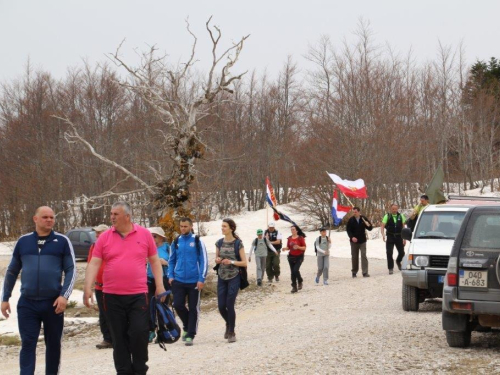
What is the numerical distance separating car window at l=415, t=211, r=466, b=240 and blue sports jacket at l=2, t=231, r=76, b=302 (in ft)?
27.3

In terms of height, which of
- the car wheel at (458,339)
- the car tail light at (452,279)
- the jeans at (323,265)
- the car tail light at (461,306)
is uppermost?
the car tail light at (452,279)

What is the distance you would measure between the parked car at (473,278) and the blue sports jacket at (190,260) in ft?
12.4

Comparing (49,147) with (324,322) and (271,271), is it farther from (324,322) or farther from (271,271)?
(324,322)

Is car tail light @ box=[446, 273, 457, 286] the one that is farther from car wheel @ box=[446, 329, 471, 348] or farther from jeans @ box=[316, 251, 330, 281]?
jeans @ box=[316, 251, 330, 281]

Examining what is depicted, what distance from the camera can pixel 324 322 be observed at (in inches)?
552

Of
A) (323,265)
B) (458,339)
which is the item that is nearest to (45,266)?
(458,339)

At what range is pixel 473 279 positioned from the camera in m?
9.16

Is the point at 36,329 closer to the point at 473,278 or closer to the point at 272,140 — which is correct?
the point at 473,278

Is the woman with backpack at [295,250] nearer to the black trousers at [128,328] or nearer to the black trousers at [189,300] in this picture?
the black trousers at [189,300]

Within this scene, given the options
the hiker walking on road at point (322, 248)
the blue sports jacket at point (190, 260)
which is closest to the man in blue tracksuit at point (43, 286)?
the blue sports jacket at point (190, 260)

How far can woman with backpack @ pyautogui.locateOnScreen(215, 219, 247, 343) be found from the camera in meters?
11.9

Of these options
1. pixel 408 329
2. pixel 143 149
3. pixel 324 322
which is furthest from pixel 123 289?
pixel 143 149

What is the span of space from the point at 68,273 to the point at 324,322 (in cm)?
664

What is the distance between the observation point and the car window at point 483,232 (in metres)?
9.30
